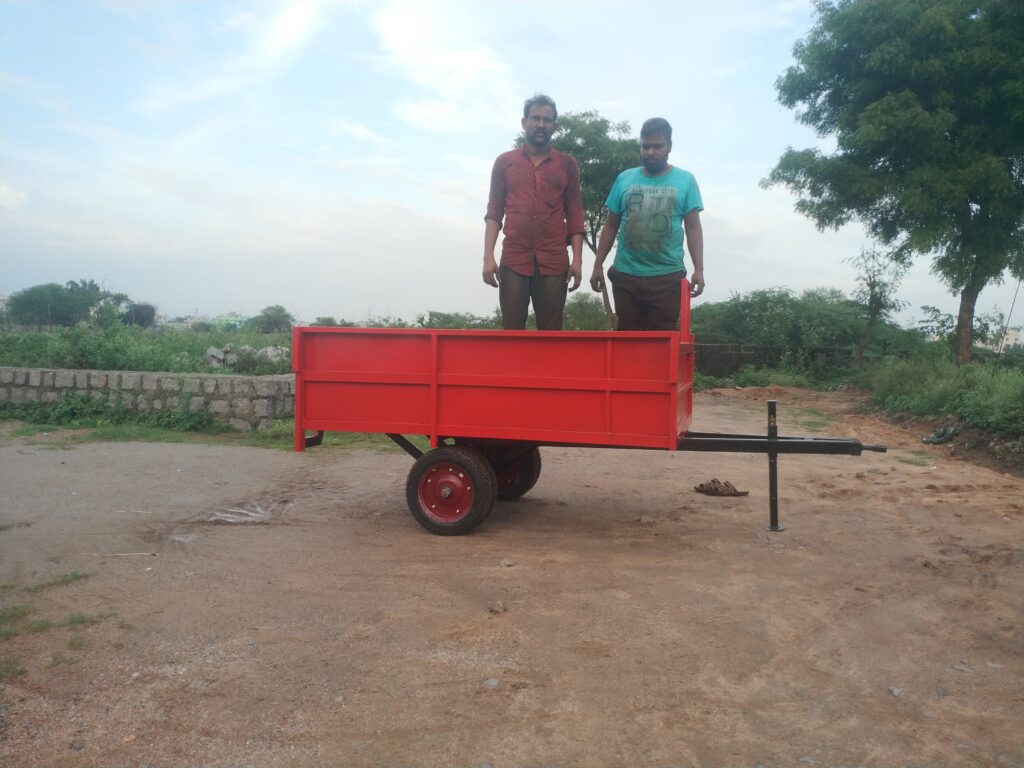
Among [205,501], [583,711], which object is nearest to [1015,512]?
[583,711]

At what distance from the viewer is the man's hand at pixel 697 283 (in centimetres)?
554

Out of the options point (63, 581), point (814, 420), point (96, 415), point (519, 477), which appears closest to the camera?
point (63, 581)

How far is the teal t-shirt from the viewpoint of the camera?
546cm

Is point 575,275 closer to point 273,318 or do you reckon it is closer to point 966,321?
point 966,321

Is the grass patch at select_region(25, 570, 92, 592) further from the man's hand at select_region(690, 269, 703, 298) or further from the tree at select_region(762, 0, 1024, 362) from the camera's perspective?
the tree at select_region(762, 0, 1024, 362)

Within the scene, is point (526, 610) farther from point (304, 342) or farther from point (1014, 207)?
point (1014, 207)

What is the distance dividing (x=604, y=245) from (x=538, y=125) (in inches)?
36.3

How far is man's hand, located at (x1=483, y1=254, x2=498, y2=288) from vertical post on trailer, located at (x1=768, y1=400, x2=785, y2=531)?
80.4 inches

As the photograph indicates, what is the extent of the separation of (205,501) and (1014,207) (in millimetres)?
14648

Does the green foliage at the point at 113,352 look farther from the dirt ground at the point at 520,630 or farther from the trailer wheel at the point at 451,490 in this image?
the trailer wheel at the point at 451,490

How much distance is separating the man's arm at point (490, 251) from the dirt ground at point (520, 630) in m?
1.73

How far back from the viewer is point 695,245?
5.56 meters

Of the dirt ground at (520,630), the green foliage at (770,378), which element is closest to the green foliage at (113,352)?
the dirt ground at (520,630)

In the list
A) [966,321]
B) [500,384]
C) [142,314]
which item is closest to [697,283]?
[500,384]
